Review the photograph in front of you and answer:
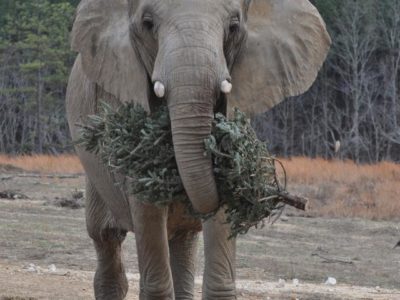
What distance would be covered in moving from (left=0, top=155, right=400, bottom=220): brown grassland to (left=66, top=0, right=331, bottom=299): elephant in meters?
11.8

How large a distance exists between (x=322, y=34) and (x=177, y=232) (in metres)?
1.69

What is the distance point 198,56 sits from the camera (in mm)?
5699

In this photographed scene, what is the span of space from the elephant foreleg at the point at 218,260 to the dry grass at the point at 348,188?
12466mm

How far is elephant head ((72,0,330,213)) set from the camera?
5.73 m

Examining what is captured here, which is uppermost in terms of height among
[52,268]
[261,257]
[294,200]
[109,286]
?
[294,200]

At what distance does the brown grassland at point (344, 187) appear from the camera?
1958cm

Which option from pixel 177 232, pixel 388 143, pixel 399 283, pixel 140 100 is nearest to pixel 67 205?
pixel 399 283

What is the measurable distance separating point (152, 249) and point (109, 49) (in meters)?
1.21

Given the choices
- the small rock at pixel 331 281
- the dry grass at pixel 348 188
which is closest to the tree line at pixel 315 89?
the dry grass at pixel 348 188

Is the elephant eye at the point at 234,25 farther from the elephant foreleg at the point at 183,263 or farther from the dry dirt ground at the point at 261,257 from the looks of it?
the dry dirt ground at the point at 261,257

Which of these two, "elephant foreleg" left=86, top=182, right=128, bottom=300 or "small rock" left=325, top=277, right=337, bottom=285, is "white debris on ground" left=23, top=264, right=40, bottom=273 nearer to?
"elephant foreleg" left=86, top=182, right=128, bottom=300

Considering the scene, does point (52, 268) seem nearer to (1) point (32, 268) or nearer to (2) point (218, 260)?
(1) point (32, 268)

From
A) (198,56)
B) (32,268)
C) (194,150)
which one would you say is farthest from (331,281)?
(198,56)

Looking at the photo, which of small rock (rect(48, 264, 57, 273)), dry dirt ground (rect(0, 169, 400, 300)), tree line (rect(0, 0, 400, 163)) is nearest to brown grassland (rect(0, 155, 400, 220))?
dry dirt ground (rect(0, 169, 400, 300))
